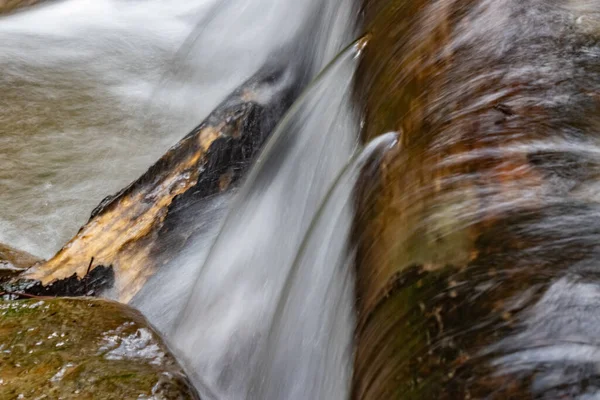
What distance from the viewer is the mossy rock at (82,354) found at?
274 cm

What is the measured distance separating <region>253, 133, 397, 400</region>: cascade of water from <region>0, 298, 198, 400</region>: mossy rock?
15.9 inches

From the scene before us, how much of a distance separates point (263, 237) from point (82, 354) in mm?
1160

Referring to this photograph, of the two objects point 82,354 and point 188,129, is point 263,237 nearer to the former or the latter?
point 82,354

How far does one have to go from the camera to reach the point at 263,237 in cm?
376

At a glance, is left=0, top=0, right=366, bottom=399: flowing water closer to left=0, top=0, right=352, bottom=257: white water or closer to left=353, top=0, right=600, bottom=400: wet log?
left=0, top=0, right=352, bottom=257: white water

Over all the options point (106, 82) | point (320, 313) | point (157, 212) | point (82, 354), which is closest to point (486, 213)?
point (320, 313)

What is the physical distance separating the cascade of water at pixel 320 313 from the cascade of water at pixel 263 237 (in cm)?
22

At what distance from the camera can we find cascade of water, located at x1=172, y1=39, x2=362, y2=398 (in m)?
3.41

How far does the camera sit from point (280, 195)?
12.7 ft

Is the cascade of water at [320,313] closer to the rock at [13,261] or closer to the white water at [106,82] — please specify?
the white water at [106,82]

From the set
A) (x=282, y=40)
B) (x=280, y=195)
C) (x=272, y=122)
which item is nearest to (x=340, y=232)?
(x=280, y=195)

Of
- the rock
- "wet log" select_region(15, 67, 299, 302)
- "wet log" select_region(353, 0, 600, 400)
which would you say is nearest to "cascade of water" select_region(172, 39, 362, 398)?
"wet log" select_region(15, 67, 299, 302)

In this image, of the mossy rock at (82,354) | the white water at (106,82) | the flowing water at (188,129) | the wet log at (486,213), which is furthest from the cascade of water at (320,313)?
the white water at (106,82)

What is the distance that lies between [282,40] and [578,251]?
13.7 feet
